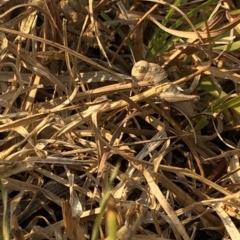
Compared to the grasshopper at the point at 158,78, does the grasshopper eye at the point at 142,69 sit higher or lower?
higher

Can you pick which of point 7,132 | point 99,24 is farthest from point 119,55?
point 7,132

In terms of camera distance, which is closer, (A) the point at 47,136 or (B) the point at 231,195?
(B) the point at 231,195

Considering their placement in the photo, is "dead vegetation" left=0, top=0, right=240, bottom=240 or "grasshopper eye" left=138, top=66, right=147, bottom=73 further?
"grasshopper eye" left=138, top=66, right=147, bottom=73

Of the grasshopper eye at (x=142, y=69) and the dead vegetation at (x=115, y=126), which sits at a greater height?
the grasshopper eye at (x=142, y=69)

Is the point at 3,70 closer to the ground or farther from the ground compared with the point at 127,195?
farther from the ground

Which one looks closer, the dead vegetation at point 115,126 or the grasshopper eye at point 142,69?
the dead vegetation at point 115,126

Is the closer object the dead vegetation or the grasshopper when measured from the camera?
the dead vegetation

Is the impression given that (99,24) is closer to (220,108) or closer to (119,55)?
(119,55)

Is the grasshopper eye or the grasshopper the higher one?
the grasshopper eye
